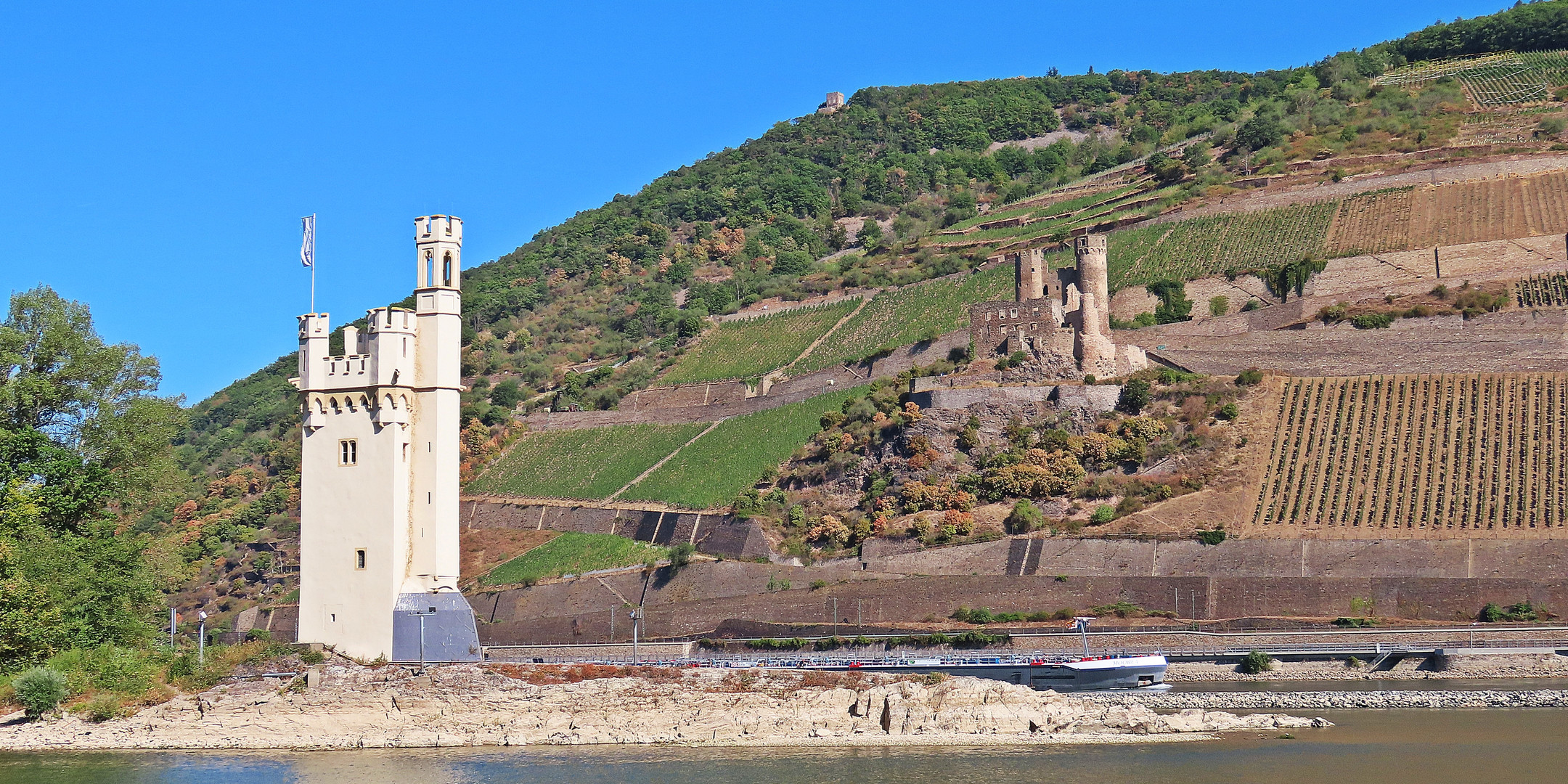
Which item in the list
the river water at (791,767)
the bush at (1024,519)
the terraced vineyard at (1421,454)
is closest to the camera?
the river water at (791,767)

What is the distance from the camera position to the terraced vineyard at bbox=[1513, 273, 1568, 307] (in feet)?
216

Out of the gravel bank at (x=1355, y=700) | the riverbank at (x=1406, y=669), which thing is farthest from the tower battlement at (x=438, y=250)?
the riverbank at (x=1406, y=669)

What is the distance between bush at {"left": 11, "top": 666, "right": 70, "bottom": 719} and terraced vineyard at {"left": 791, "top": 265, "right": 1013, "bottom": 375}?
51.4 metres

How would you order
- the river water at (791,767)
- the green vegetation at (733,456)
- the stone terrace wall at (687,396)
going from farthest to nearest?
the stone terrace wall at (687,396), the green vegetation at (733,456), the river water at (791,767)

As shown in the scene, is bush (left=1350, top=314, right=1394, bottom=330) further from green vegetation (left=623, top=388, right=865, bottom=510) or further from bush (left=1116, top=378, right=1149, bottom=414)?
green vegetation (left=623, top=388, right=865, bottom=510)

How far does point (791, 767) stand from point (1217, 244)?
60.0 meters

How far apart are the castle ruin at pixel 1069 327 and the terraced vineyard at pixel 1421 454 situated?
635 centimetres

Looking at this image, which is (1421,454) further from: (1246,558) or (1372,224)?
(1372,224)

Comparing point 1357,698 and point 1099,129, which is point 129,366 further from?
point 1099,129

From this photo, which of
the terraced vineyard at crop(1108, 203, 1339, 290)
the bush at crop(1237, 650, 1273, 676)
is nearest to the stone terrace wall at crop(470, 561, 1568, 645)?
the bush at crop(1237, 650, 1273, 676)

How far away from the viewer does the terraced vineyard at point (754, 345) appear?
285ft

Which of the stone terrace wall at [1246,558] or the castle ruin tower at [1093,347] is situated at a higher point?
the castle ruin tower at [1093,347]

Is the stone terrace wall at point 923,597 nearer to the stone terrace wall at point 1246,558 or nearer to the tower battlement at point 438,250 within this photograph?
the stone terrace wall at point 1246,558

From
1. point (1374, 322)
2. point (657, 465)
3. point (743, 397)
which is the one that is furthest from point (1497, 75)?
point (657, 465)
